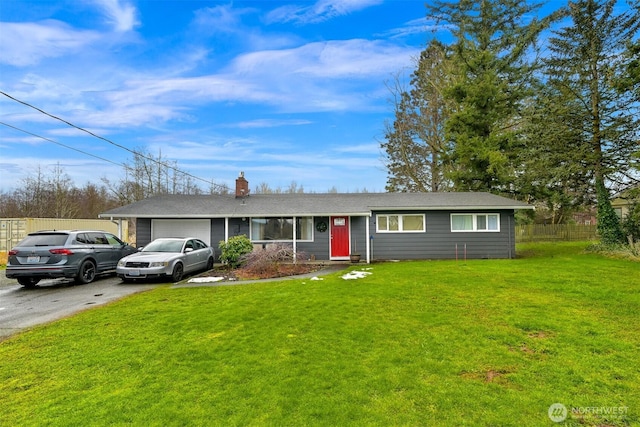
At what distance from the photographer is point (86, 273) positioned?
10.4m

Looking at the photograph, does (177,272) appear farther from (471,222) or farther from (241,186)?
(471,222)

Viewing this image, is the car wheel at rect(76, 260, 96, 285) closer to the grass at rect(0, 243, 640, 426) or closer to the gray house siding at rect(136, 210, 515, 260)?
the grass at rect(0, 243, 640, 426)


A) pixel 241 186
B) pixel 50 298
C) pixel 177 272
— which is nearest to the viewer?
pixel 50 298

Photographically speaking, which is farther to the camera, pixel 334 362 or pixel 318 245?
pixel 318 245

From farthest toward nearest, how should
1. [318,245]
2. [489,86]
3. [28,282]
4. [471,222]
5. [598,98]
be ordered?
[489,86]
[598,98]
[471,222]
[318,245]
[28,282]

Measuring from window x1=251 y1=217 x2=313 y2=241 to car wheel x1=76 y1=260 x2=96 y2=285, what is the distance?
21.4ft

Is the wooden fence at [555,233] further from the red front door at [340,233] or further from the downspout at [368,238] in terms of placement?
the red front door at [340,233]

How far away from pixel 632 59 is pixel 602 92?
2.30 metres

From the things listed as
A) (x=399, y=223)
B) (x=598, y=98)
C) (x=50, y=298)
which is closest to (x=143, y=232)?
(x=50, y=298)

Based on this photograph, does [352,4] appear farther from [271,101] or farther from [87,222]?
[87,222]

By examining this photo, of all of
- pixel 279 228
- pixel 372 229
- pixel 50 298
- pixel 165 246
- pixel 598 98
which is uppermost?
pixel 598 98

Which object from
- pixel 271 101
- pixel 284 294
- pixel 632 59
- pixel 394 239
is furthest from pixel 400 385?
pixel 632 59

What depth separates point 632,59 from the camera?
14820mm

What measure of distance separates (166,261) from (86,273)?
2.57 meters
